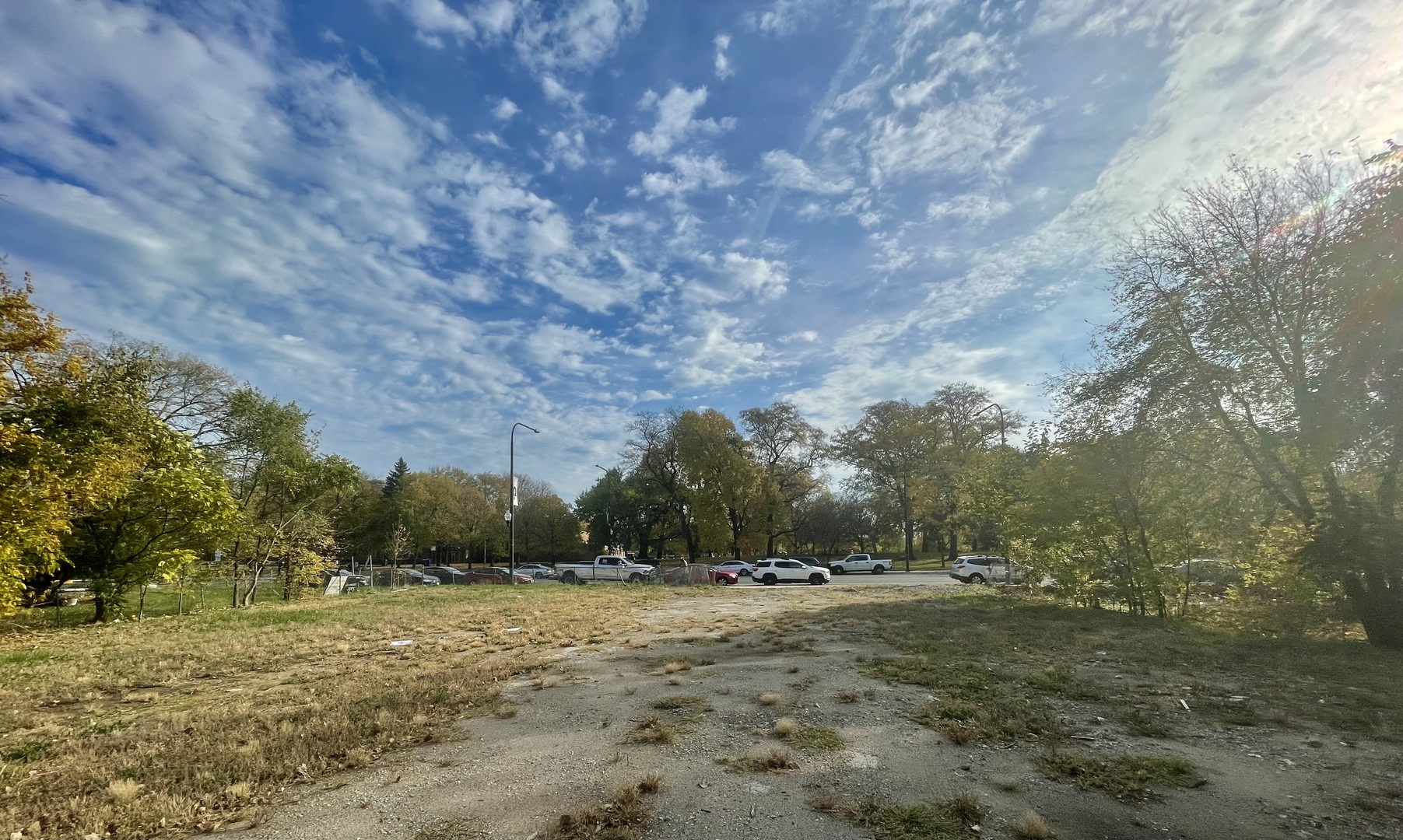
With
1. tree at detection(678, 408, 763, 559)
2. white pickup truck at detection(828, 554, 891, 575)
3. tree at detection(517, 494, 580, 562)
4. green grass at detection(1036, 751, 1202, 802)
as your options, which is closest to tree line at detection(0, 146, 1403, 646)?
green grass at detection(1036, 751, 1202, 802)

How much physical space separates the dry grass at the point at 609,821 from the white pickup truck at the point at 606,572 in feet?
92.5

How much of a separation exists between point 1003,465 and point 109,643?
21.7m

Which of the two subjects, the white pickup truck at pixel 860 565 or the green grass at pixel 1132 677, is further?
the white pickup truck at pixel 860 565

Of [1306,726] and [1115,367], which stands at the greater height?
[1115,367]

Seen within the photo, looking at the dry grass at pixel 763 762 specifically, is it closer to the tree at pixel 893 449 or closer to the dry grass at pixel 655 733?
the dry grass at pixel 655 733

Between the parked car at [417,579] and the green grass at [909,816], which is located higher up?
the green grass at [909,816]

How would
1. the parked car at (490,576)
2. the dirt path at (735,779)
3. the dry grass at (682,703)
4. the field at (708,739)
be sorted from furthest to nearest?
1. the parked car at (490,576)
2. the dry grass at (682,703)
3. the field at (708,739)
4. the dirt path at (735,779)

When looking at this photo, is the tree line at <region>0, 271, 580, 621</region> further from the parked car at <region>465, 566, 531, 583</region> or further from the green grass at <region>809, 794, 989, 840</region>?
the green grass at <region>809, 794, 989, 840</region>

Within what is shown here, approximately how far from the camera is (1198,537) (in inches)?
509

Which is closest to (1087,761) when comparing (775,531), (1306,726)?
(1306,726)

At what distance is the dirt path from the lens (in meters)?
3.64

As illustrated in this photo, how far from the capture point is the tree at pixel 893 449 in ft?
149

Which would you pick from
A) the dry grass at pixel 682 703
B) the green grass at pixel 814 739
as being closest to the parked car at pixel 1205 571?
the green grass at pixel 814 739

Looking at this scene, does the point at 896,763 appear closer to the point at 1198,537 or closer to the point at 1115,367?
the point at 1115,367
